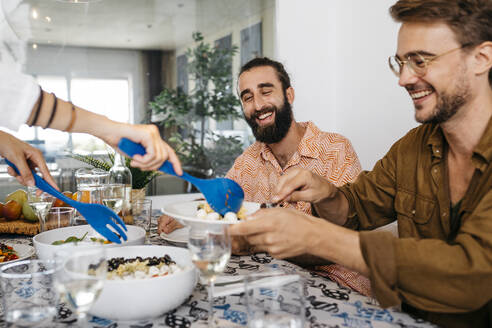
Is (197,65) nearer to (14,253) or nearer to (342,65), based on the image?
(342,65)

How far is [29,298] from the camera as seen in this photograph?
854mm

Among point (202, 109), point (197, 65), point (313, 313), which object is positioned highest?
point (197, 65)

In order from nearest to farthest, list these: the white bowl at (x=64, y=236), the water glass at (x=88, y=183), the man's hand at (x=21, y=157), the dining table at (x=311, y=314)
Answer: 1. the dining table at (x=311, y=314)
2. the white bowl at (x=64, y=236)
3. the man's hand at (x=21, y=157)
4. the water glass at (x=88, y=183)

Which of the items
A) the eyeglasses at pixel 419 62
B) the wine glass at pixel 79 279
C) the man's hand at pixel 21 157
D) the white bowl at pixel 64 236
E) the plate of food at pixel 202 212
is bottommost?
the white bowl at pixel 64 236

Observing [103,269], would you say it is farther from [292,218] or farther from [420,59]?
[420,59]

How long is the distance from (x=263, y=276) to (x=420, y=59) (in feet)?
2.67

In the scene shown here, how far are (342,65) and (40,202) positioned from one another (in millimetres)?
2550

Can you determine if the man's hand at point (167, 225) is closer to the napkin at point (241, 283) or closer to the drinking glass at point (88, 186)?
the drinking glass at point (88, 186)

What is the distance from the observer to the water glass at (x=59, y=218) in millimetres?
1456

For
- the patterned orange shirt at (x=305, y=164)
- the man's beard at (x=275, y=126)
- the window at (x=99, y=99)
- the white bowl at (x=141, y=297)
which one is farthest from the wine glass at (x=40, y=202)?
the window at (x=99, y=99)

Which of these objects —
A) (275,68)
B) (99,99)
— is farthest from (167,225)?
(99,99)

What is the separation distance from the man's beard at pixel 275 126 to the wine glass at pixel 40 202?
3.66 feet

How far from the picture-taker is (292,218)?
0.98m

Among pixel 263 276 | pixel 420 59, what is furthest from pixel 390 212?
pixel 263 276
